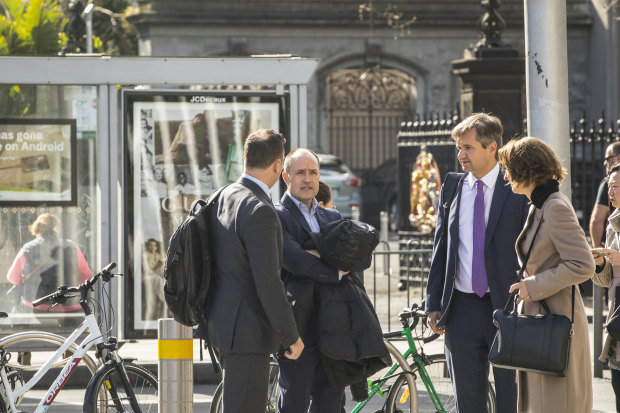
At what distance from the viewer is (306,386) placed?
20.1 feet

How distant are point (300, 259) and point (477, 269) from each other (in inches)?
35.6

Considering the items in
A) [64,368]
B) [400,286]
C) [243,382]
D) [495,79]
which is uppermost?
[495,79]

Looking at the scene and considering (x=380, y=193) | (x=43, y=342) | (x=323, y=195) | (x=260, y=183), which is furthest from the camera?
(x=380, y=193)

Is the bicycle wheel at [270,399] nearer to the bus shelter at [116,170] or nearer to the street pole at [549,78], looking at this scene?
the street pole at [549,78]

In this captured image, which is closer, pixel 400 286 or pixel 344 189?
pixel 400 286

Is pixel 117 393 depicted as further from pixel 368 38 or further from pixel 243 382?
pixel 368 38

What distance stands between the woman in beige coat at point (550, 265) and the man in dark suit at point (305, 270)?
Result: 1.06m

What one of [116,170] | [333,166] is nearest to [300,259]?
[116,170]

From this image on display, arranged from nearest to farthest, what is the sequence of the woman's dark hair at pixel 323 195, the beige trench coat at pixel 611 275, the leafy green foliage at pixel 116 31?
the beige trench coat at pixel 611 275, the woman's dark hair at pixel 323 195, the leafy green foliage at pixel 116 31

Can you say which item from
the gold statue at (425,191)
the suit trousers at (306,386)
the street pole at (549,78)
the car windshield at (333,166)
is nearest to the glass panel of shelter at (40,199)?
the street pole at (549,78)

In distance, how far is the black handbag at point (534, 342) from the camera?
524cm

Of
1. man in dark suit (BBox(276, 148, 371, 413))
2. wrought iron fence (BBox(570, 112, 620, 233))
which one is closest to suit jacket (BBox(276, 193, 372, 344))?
man in dark suit (BBox(276, 148, 371, 413))

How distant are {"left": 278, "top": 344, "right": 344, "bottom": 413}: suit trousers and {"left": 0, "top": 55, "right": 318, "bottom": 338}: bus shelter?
3710 millimetres

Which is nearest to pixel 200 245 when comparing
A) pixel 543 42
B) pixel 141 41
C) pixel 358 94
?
pixel 543 42
